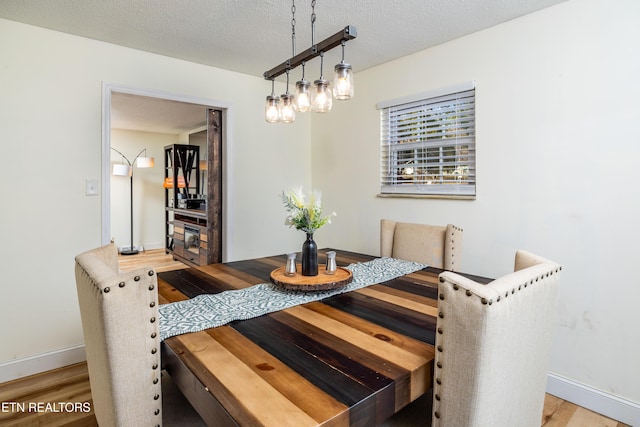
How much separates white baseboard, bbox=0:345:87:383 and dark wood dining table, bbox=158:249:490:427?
1.65 metres

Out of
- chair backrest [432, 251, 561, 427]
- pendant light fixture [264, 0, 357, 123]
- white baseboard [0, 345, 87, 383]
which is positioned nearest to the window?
pendant light fixture [264, 0, 357, 123]

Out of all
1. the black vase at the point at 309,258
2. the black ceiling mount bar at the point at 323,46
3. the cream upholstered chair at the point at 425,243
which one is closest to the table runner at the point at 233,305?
the black vase at the point at 309,258

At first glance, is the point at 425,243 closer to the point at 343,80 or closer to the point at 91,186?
the point at 343,80

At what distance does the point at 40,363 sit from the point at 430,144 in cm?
322

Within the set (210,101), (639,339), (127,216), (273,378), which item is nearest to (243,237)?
(210,101)

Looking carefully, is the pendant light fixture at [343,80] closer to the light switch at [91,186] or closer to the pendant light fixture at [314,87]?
the pendant light fixture at [314,87]

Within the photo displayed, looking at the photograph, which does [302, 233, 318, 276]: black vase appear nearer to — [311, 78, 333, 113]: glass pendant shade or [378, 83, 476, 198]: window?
[311, 78, 333, 113]: glass pendant shade

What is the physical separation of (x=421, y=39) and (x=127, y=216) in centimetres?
606

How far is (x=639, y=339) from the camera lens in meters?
1.79

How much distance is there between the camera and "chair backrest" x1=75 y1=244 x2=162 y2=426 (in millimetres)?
822

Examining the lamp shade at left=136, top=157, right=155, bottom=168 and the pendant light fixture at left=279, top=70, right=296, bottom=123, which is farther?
the lamp shade at left=136, top=157, right=155, bottom=168

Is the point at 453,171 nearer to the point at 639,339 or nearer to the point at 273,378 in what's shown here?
the point at 639,339

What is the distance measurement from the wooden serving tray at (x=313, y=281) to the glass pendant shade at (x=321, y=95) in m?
0.80

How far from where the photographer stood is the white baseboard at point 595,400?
5.93 ft
